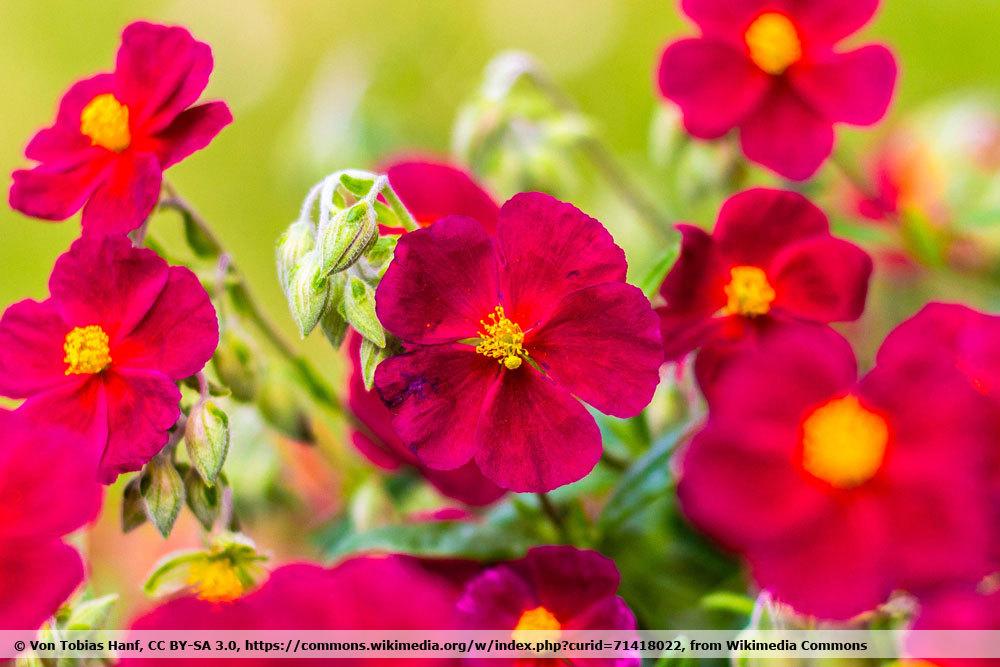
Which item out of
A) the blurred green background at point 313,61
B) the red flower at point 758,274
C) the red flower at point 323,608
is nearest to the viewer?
the red flower at point 323,608

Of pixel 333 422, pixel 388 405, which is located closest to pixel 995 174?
pixel 333 422

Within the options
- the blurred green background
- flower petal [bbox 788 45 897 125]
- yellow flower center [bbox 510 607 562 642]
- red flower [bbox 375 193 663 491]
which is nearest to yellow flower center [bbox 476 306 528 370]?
red flower [bbox 375 193 663 491]

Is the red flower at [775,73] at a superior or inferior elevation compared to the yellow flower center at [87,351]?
inferior

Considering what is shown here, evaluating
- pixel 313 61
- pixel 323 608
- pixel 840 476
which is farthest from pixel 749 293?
pixel 313 61

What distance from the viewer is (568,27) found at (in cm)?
164

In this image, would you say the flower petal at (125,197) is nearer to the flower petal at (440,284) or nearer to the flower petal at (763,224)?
the flower petal at (440,284)

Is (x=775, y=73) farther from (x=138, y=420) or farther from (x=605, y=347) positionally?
(x=138, y=420)

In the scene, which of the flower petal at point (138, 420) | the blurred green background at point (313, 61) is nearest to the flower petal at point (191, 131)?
the flower petal at point (138, 420)

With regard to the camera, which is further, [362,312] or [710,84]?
[710,84]

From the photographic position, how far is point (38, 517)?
421mm

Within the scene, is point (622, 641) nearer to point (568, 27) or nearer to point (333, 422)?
point (333, 422)

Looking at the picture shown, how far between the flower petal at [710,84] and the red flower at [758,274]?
9 cm

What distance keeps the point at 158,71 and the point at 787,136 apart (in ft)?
1.04

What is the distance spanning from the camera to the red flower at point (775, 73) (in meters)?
0.56
